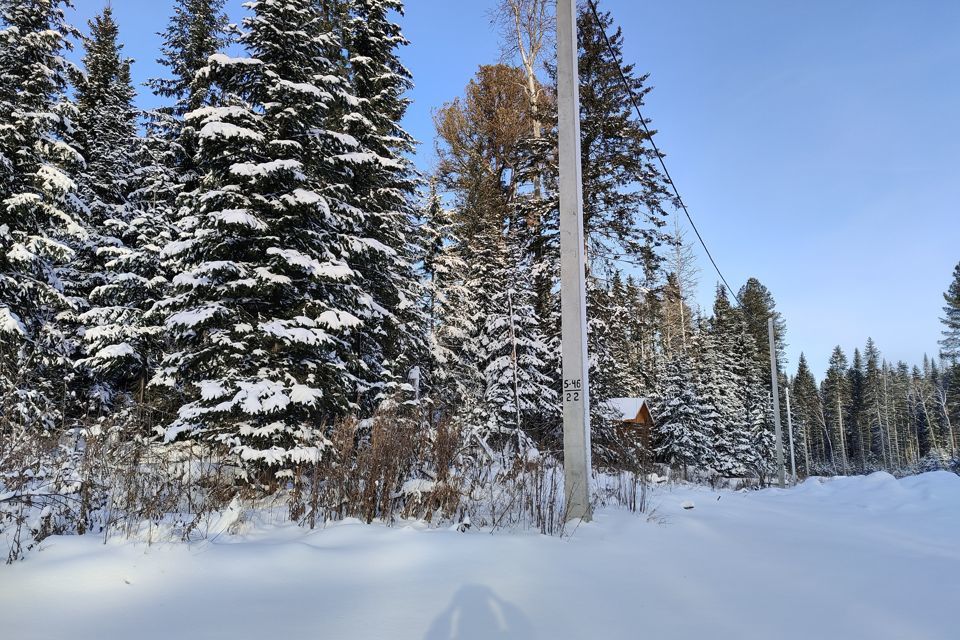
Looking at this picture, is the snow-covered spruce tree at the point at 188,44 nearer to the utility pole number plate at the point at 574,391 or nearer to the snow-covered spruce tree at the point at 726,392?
the utility pole number plate at the point at 574,391

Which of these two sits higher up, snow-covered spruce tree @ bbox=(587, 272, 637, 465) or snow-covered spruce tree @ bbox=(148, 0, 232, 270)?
snow-covered spruce tree @ bbox=(148, 0, 232, 270)

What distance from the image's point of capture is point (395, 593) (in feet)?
9.20

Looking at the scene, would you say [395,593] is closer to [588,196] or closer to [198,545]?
[198,545]

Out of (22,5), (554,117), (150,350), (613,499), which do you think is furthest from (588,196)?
(22,5)

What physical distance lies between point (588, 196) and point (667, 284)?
4.59 metres

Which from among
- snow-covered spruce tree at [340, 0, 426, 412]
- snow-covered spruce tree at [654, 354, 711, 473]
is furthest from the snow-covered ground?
snow-covered spruce tree at [654, 354, 711, 473]

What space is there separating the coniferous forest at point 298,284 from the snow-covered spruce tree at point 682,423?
0.51 feet

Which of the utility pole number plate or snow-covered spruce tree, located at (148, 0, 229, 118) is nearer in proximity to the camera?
the utility pole number plate

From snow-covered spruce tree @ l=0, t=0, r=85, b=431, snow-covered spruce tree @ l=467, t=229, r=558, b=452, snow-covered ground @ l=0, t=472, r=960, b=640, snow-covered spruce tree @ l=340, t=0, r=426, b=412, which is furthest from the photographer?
snow-covered spruce tree @ l=467, t=229, r=558, b=452

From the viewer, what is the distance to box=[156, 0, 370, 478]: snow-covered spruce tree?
25.0ft

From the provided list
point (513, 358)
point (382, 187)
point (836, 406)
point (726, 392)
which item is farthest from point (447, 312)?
point (836, 406)

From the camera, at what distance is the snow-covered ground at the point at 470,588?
7.96ft

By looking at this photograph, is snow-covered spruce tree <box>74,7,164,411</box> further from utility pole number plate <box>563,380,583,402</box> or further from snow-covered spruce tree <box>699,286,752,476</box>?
snow-covered spruce tree <box>699,286,752,476</box>

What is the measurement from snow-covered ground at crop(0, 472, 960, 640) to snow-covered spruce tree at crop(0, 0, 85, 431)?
13.5 metres
